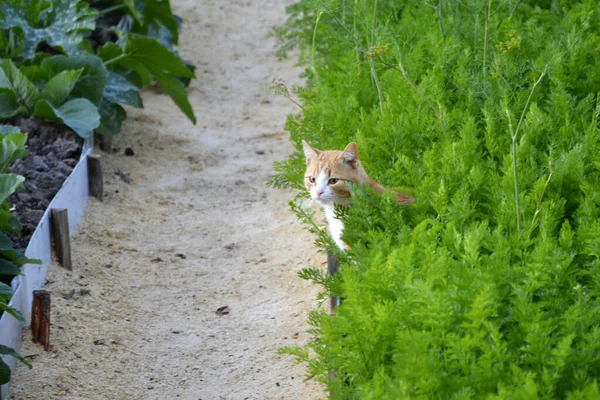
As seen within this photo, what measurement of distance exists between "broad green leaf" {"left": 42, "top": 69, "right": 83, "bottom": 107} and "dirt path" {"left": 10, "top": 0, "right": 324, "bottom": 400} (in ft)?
2.35

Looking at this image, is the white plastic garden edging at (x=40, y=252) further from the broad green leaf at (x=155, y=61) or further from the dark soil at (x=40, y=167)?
the broad green leaf at (x=155, y=61)

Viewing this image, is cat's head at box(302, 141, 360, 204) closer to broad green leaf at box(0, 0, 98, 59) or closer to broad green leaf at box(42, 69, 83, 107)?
broad green leaf at box(42, 69, 83, 107)

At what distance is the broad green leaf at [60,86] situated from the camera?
17.7 ft

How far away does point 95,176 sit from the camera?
18.1 ft

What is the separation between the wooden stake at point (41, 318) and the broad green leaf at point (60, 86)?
1912mm

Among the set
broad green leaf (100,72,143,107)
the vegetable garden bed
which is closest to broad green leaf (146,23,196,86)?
the vegetable garden bed

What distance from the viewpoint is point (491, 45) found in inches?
202

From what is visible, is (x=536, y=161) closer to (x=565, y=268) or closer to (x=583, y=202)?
(x=583, y=202)

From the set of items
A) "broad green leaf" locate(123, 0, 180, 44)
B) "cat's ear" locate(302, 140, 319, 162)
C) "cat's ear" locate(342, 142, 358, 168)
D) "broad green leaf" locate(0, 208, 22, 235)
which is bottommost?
"broad green leaf" locate(123, 0, 180, 44)

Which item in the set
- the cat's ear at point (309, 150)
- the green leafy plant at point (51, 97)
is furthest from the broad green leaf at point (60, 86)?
the cat's ear at point (309, 150)

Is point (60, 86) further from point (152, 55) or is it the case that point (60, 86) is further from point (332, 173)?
point (332, 173)

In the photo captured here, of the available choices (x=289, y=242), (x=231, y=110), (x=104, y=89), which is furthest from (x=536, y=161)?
(x=231, y=110)

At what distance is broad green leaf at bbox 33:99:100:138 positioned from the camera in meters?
5.27

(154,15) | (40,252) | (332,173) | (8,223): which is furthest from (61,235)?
(154,15)
